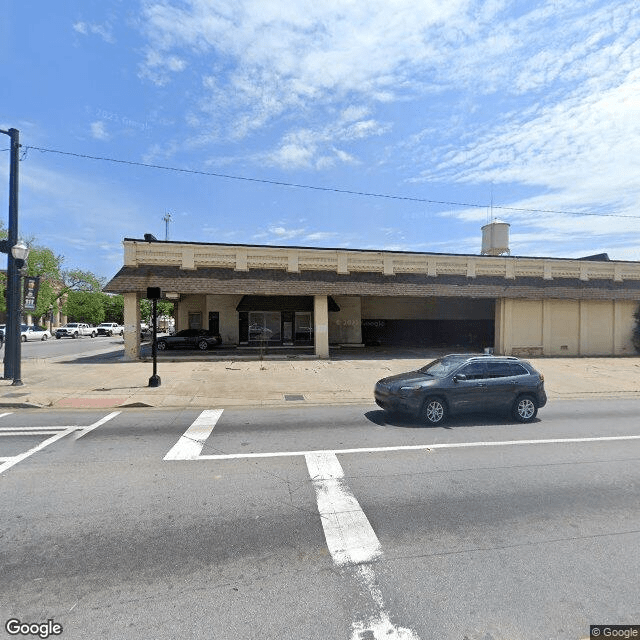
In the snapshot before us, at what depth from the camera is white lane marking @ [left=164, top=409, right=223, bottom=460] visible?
265 inches

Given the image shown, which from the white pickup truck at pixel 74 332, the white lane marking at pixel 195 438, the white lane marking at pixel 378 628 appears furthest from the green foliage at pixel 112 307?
the white lane marking at pixel 378 628

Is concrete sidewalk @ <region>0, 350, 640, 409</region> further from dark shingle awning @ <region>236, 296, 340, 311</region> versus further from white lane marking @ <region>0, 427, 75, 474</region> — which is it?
dark shingle awning @ <region>236, 296, 340, 311</region>

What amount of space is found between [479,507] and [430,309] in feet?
88.8

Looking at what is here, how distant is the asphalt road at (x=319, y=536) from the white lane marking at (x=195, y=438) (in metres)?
0.08

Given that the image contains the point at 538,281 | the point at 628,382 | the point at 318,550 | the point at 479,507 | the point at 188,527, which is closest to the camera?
the point at 318,550

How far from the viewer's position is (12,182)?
44.6ft

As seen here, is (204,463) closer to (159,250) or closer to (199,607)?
(199,607)

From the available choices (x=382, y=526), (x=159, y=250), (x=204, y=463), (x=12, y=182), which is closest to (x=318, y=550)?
(x=382, y=526)

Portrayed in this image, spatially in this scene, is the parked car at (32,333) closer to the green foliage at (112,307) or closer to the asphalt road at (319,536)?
the green foliage at (112,307)

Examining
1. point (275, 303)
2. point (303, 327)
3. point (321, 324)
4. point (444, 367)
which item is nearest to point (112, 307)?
point (303, 327)

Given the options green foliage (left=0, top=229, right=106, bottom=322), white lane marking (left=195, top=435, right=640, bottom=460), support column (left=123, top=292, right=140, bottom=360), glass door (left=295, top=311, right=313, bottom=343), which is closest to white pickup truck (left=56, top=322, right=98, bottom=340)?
green foliage (left=0, top=229, right=106, bottom=322)

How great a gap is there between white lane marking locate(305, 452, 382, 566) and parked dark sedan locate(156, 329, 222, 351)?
68.0ft

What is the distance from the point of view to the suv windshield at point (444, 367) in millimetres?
9234

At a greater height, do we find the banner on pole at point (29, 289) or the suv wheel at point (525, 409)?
the banner on pole at point (29, 289)
